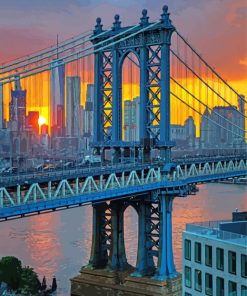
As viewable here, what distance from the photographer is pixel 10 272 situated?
29547mm

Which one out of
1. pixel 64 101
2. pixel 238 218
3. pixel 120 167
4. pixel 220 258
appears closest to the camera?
pixel 220 258

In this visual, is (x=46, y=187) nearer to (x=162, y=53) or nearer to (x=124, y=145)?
(x=124, y=145)

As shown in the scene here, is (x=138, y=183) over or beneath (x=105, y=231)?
over

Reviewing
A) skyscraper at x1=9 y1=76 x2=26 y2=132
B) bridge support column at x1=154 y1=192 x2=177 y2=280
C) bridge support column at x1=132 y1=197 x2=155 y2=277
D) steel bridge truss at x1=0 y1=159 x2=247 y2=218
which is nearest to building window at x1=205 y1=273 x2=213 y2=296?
steel bridge truss at x1=0 y1=159 x2=247 y2=218

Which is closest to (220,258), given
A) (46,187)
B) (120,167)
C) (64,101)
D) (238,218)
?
(238,218)

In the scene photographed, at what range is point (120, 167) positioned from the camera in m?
28.0

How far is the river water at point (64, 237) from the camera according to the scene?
1433 inches

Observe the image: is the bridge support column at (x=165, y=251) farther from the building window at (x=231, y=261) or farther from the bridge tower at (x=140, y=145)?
the building window at (x=231, y=261)

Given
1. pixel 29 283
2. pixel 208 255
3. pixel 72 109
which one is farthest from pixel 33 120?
pixel 208 255

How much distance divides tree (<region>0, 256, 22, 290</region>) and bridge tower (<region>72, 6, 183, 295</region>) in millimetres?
2471

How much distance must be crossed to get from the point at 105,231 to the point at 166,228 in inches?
128

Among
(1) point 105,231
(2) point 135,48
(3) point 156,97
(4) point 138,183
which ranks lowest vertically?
(1) point 105,231

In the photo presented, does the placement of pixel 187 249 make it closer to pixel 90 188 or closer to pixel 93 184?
pixel 90 188

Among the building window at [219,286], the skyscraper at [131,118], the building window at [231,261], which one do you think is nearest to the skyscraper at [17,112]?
the skyscraper at [131,118]
